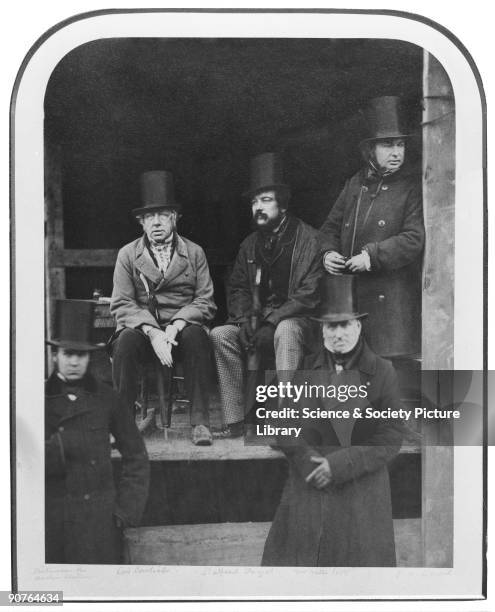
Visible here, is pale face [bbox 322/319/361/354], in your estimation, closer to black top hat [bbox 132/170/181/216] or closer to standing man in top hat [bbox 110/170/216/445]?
standing man in top hat [bbox 110/170/216/445]

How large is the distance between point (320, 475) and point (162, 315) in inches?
45.7

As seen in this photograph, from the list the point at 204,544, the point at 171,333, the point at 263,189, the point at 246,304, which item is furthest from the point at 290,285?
the point at 204,544

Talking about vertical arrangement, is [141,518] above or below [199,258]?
below

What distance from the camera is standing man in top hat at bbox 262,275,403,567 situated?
440cm

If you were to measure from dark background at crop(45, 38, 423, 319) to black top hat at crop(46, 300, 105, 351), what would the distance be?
51 centimetres

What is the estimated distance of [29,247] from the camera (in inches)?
173

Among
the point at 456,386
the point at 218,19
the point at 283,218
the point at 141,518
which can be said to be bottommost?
the point at 141,518

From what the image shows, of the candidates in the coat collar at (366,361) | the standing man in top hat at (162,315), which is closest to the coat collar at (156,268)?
the standing man in top hat at (162,315)

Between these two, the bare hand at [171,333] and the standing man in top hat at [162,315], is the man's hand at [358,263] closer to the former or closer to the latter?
the standing man in top hat at [162,315]

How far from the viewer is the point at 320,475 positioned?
4410mm

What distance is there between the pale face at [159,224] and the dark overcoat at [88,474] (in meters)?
0.82

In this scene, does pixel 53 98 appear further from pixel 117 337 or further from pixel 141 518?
pixel 141 518

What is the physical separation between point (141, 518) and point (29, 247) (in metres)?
1.52

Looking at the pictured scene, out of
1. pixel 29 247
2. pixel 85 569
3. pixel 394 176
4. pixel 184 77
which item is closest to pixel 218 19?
pixel 184 77
